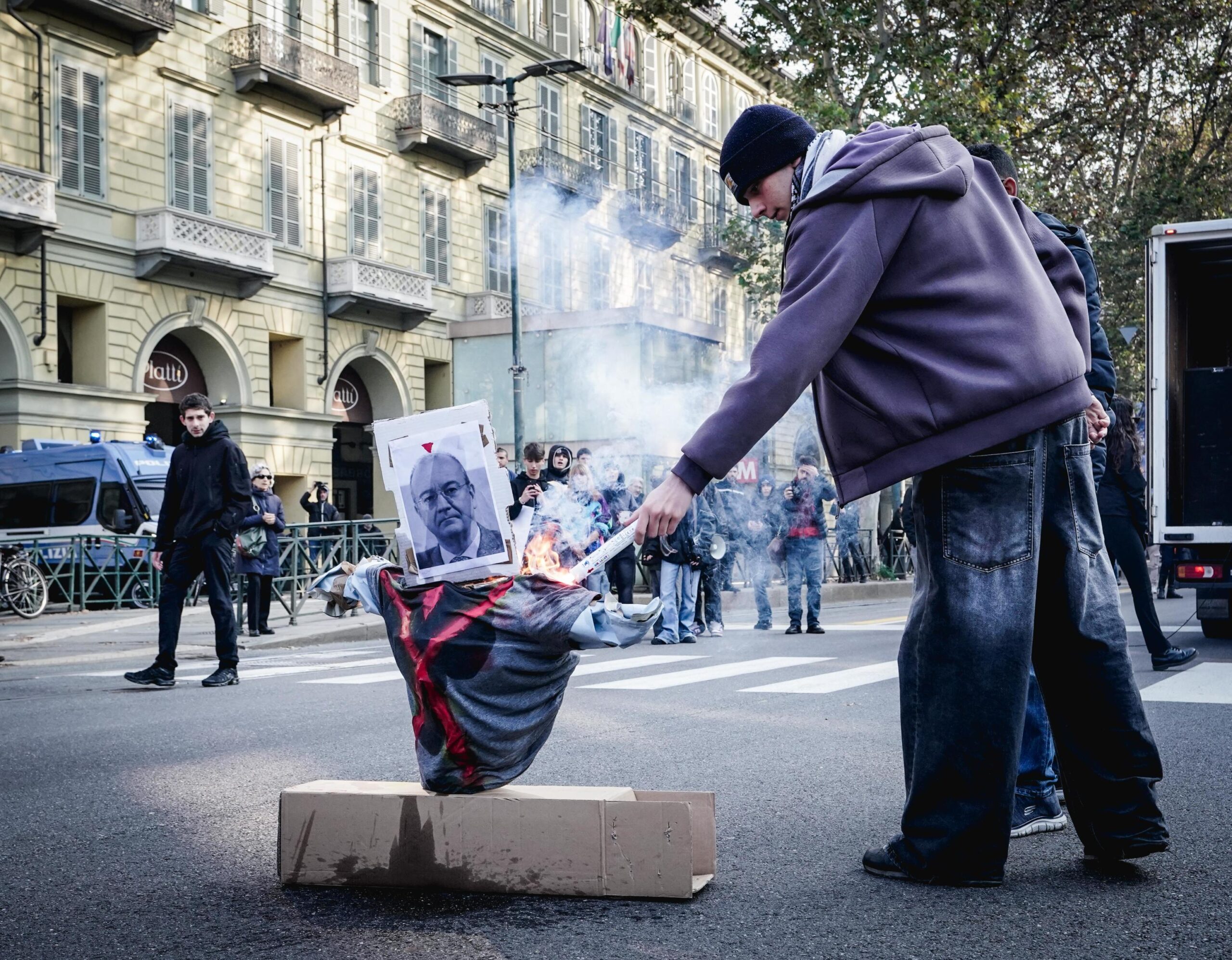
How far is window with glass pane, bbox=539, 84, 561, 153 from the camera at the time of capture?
3556cm

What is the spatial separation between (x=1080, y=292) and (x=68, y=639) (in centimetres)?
1285

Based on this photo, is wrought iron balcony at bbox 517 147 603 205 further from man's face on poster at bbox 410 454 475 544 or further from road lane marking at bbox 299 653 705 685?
man's face on poster at bbox 410 454 475 544

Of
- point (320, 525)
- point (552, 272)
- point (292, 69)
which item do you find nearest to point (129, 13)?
point (292, 69)

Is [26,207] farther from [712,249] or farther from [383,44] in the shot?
[712,249]

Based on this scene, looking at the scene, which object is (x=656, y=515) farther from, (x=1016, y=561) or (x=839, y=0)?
(x=839, y=0)

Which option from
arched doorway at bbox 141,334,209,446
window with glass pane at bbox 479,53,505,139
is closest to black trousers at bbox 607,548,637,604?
arched doorway at bbox 141,334,209,446

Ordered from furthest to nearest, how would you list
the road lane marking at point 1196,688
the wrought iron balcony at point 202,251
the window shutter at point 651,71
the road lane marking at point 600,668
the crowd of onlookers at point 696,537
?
the window shutter at point 651,71
the wrought iron balcony at point 202,251
the crowd of onlookers at point 696,537
the road lane marking at point 600,668
the road lane marking at point 1196,688

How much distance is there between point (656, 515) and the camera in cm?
309

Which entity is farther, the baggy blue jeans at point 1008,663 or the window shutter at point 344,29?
the window shutter at point 344,29

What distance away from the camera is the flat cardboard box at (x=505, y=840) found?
3.23 m

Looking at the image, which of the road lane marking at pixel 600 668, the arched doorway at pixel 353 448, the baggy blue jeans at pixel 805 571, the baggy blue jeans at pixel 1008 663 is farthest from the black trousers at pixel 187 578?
the arched doorway at pixel 353 448

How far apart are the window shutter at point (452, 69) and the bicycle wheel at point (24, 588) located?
1845 cm

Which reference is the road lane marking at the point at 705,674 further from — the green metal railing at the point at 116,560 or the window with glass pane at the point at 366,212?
the window with glass pane at the point at 366,212

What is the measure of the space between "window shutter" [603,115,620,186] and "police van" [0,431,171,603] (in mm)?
20070
